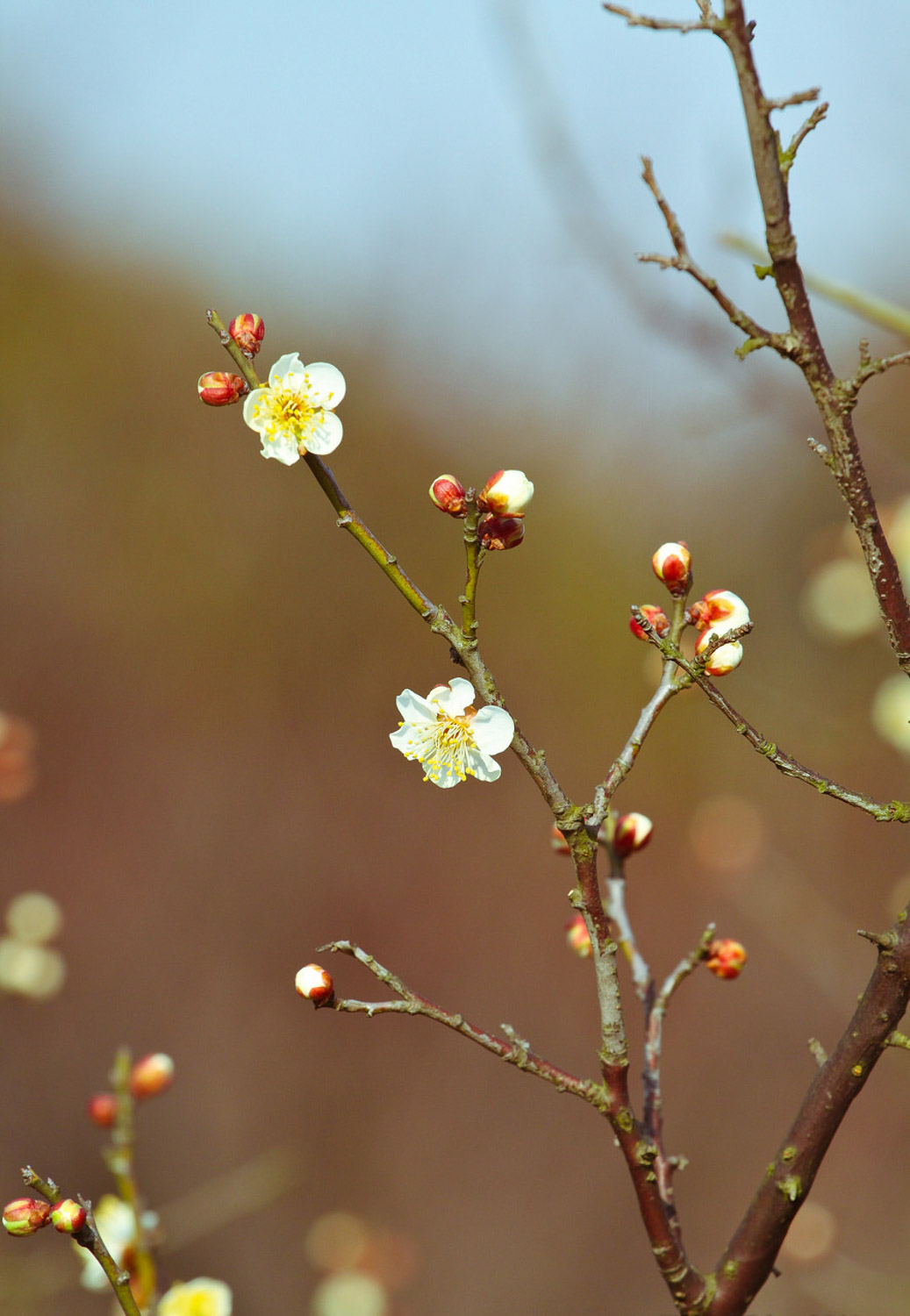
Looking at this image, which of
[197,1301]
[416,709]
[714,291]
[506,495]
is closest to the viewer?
[714,291]

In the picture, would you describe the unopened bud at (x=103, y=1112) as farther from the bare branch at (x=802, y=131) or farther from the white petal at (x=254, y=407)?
the bare branch at (x=802, y=131)

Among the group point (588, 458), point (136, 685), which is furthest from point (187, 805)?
point (588, 458)

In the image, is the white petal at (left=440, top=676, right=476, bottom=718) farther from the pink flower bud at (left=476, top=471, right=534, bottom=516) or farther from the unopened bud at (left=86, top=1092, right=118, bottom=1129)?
the unopened bud at (left=86, top=1092, right=118, bottom=1129)

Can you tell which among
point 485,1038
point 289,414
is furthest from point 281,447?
point 485,1038

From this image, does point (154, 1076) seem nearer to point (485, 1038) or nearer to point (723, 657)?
point (485, 1038)

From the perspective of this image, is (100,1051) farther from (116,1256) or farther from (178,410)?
(178,410)

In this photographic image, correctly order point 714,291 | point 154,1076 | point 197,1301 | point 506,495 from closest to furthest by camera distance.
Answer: point 714,291, point 506,495, point 197,1301, point 154,1076

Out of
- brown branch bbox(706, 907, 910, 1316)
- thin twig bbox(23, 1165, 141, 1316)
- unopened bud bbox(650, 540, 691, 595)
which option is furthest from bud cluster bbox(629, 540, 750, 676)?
thin twig bbox(23, 1165, 141, 1316)
